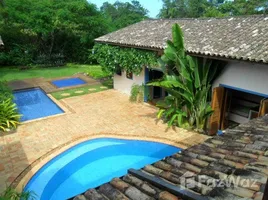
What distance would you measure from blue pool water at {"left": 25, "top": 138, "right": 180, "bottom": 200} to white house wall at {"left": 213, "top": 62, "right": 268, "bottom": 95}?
420cm

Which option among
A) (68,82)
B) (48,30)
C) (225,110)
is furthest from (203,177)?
(48,30)

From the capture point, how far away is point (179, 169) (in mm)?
3779

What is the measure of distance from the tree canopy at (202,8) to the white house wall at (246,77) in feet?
136

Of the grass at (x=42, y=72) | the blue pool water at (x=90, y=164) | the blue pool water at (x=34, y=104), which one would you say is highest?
the grass at (x=42, y=72)

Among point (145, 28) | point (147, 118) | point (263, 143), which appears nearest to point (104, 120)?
point (147, 118)

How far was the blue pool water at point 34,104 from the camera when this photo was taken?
14484mm

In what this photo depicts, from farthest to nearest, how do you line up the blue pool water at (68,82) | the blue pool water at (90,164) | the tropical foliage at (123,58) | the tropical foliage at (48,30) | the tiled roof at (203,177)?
the tropical foliage at (48,30) → the blue pool water at (68,82) → the tropical foliage at (123,58) → the blue pool water at (90,164) → the tiled roof at (203,177)

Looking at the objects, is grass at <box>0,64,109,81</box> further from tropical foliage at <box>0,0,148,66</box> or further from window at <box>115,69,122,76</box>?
window at <box>115,69,122,76</box>

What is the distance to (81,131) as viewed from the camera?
11.9 meters

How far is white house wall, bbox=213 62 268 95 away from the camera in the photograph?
31.7 ft

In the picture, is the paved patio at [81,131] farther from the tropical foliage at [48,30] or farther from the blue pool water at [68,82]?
the tropical foliage at [48,30]

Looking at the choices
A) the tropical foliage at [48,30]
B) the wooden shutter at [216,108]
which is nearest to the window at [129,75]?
the wooden shutter at [216,108]

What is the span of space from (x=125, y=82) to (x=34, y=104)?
6886mm

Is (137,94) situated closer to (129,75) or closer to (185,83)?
(129,75)
